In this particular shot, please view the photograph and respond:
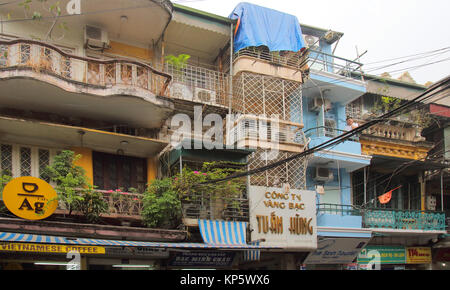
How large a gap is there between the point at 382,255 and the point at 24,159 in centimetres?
1328

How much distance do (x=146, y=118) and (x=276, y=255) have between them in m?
6.25

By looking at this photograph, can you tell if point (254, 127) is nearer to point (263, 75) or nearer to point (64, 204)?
point (263, 75)

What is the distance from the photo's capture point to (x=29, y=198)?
11.0 m

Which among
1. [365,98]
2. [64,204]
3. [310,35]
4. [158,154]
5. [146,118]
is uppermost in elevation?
[310,35]

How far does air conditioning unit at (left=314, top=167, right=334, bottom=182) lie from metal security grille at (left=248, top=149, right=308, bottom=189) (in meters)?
1.24

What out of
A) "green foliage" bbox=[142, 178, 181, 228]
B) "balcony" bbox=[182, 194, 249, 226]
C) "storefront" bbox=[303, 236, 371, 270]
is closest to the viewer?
"green foliage" bbox=[142, 178, 181, 228]

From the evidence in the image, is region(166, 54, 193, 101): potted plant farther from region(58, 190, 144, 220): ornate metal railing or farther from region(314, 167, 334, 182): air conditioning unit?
region(314, 167, 334, 182): air conditioning unit

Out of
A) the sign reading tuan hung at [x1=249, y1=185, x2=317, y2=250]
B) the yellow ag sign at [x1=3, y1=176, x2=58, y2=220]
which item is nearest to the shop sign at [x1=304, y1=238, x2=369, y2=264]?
the sign reading tuan hung at [x1=249, y1=185, x2=317, y2=250]

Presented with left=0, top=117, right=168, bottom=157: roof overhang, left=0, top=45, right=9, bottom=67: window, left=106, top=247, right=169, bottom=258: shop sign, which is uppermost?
left=0, top=45, right=9, bottom=67: window

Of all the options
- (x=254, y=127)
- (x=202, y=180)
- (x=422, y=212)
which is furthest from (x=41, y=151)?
(x=422, y=212)

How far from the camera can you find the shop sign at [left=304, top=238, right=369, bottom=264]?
16.0 m

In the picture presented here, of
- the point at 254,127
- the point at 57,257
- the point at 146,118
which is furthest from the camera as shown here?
the point at 254,127

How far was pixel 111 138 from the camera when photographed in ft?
43.7

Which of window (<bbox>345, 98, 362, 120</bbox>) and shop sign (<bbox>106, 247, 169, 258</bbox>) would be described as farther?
window (<bbox>345, 98, 362, 120</bbox>)
